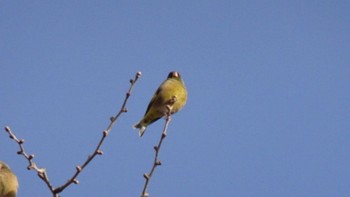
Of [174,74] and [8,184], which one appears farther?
[174,74]

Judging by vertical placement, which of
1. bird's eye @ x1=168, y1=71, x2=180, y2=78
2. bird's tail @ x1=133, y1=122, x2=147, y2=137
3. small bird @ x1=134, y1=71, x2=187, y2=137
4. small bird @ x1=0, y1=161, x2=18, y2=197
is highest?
bird's eye @ x1=168, y1=71, x2=180, y2=78

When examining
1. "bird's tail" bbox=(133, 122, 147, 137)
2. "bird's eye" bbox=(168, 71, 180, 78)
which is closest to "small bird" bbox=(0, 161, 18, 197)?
→ "bird's tail" bbox=(133, 122, 147, 137)

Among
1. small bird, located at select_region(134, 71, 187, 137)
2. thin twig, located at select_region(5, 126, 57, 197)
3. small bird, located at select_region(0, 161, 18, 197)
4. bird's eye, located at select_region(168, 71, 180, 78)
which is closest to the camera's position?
thin twig, located at select_region(5, 126, 57, 197)

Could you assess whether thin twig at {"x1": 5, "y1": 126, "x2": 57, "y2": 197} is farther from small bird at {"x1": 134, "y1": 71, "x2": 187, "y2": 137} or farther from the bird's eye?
the bird's eye

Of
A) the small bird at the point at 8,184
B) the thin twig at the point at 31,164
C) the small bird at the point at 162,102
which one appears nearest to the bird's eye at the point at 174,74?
the small bird at the point at 162,102

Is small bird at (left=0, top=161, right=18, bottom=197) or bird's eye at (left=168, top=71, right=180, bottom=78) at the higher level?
bird's eye at (left=168, top=71, right=180, bottom=78)

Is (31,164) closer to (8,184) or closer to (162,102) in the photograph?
(8,184)

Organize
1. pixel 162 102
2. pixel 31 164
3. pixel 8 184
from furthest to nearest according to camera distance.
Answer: pixel 162 102, pixel 8 184, pixel 31 164

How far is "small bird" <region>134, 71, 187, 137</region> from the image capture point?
6406 millimetres

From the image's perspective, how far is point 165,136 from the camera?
3359mm

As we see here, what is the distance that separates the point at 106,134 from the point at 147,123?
134 inches

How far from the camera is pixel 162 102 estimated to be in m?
6.42

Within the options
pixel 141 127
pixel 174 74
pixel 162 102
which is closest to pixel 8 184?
pixel 141 127

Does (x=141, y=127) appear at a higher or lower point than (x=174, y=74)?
lower
